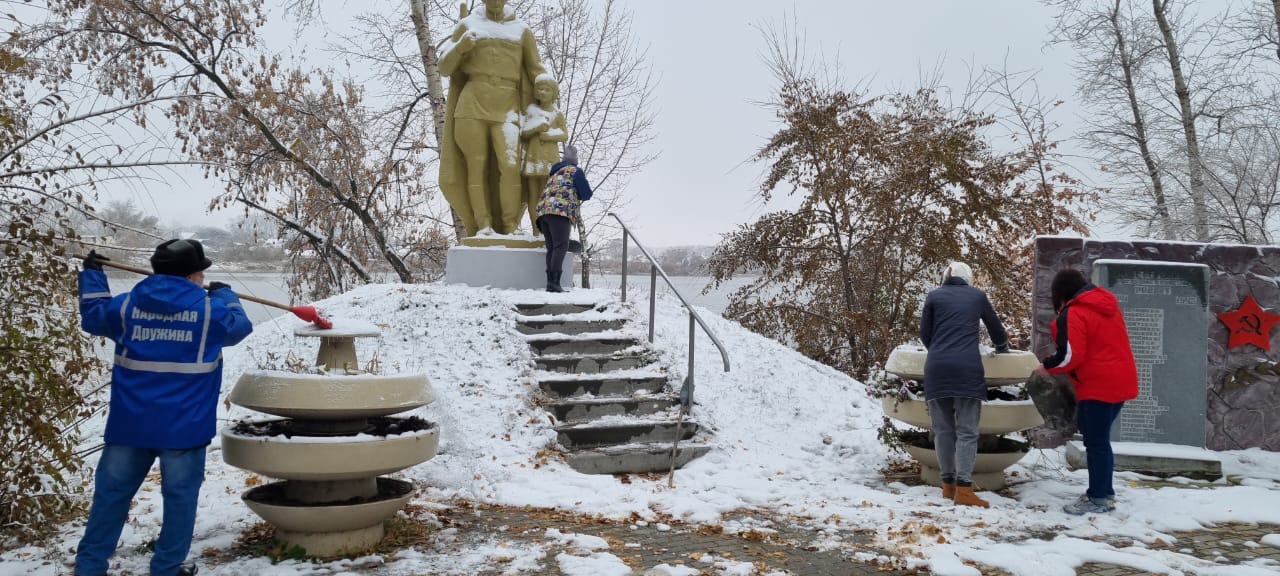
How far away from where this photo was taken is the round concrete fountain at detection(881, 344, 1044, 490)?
5453 millimetres

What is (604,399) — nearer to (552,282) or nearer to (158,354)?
(552,282)

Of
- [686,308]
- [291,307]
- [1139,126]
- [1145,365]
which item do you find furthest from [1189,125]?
[291,307]

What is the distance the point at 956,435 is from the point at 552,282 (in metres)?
4.69

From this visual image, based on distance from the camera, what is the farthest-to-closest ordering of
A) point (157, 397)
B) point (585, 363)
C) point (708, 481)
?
1. point (585, 363)
2. point (708, 481)
3. point (157, 397)

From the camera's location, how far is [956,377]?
16.9 feet

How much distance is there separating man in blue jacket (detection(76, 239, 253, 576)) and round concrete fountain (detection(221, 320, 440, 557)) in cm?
27

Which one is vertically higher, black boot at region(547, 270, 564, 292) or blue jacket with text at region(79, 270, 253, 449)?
black boot at region(547, 270, 564, 292)

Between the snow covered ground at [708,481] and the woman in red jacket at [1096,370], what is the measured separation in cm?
21

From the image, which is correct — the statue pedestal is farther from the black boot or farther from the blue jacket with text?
the blue jacket with text

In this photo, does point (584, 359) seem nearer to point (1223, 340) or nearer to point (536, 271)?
point (536, 271)

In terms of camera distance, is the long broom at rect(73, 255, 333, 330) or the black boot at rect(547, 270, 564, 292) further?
the black boot at rect(547, 270, 564, 292)

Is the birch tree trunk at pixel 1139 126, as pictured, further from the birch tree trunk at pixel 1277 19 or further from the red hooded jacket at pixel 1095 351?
the red hooded jacket at pixel 1095 351

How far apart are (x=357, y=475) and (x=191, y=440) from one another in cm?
71

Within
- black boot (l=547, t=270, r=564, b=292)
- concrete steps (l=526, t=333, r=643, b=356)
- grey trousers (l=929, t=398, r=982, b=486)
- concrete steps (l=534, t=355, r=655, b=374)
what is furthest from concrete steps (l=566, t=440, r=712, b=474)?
black boot (l=547, t=270, r=564, b=292)
